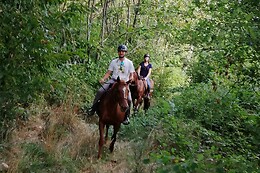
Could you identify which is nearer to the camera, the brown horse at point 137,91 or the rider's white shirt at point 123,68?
the rider's white shirt at point 123,68

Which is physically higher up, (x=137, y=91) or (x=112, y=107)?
(x=112, y=107)

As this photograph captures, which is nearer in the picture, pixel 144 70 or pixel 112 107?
pixel 112 107

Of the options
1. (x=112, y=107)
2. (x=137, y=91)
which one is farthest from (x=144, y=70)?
(x=112, y=107)

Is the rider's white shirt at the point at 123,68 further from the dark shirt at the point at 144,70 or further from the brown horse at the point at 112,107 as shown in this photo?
the dark shirt at the point at 144,70

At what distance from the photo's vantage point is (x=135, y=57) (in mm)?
17359

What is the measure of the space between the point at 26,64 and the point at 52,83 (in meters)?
0.57

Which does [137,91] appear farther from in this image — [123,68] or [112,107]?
[112,107]

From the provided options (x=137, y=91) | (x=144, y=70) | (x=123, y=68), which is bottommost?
(x=137, y=91)

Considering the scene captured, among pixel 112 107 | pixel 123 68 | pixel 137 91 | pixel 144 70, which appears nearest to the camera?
pixel 112 107

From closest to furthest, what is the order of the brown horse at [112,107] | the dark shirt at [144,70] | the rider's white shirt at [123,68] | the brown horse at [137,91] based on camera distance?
the brown horse at [112,107] → the rider's white shirt at [123,68] → the brown horse at [137,91] → the dark shirt at [144,70]

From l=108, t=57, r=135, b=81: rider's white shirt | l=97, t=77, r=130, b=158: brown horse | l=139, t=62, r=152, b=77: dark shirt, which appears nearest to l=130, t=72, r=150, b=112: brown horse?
l=139, t=62, r=152, b=77: dark shirt

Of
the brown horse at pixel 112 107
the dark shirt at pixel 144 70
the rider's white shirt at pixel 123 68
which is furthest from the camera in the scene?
the dark shirt at pixel 144 70

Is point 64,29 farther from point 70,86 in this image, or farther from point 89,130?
point 70,86

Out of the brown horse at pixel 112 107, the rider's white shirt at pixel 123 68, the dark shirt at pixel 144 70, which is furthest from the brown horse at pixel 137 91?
the brown horse at pixel 112 107
